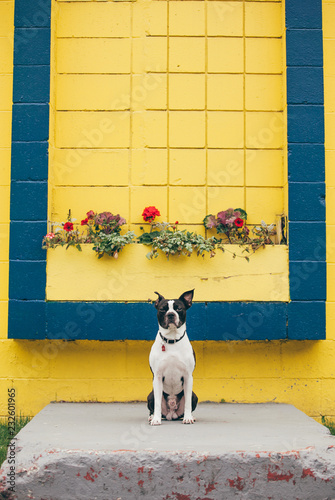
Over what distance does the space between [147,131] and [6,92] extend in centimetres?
143

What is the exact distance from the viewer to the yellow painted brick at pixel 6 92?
16.9ft

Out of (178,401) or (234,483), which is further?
(178,401)

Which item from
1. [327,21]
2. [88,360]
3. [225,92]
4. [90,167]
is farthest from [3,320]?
[327,21]

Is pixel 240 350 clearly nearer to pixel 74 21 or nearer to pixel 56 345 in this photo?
pixel 56 345

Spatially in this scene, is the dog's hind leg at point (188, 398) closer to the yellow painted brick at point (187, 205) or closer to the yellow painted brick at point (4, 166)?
the yellow painted brick at point (187, 205)

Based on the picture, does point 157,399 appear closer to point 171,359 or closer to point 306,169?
point 171,359

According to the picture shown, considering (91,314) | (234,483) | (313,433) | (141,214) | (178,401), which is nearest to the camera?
(234,483)

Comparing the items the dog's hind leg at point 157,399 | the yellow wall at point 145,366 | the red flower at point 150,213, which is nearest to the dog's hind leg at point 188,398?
the dog's hind leg at point 157,399

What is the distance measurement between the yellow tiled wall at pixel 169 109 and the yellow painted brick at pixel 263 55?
1 cm

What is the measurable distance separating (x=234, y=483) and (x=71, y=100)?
3.81 metres

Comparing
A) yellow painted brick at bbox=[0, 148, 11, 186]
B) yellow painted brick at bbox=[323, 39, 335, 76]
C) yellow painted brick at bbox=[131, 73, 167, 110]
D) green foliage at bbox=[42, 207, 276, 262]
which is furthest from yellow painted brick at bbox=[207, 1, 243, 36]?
yellow painted brick at bbox=[0, 148, 11, 186]

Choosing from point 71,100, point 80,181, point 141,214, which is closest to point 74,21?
point 71,100

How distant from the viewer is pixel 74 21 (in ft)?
17.4

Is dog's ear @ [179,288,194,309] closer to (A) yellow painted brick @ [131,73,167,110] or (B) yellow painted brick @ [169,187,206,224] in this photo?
(B) yellow painted brick @ [169,187,206,224]
